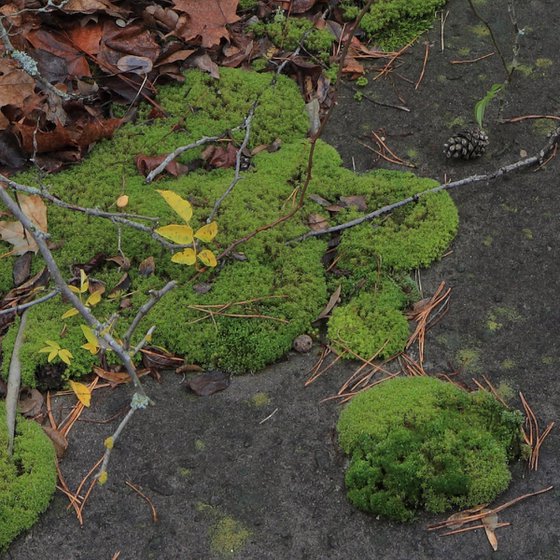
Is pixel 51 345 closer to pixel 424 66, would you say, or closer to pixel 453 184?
pixel 453 184

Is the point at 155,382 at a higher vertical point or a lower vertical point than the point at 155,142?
lower

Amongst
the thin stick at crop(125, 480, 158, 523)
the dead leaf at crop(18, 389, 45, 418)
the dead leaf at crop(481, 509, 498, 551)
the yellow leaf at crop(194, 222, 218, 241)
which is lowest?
the thin stick at crop(125, 480, 158, 523)

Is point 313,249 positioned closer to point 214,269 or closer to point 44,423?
point 214,269

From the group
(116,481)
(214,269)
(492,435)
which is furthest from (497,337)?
(116,481)

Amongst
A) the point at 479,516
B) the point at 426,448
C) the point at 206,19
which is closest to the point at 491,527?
the point at 479,516

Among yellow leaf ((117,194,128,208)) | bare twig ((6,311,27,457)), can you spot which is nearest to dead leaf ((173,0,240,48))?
yellow leaf ((117,194,128,208))

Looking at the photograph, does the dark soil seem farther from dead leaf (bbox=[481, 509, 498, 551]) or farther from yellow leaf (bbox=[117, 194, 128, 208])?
yellow leaf (bbox=[117, 194, 128, 208])

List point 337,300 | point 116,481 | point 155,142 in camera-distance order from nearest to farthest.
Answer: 1. point 116,481
2. point 337,300
3. point 155,142
